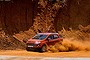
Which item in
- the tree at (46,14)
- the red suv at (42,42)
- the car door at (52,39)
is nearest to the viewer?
the red suv at (42,42)

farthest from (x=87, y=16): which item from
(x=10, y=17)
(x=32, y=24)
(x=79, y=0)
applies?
(x=10, y=17)

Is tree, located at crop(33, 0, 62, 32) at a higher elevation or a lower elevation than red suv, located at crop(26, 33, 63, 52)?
higher

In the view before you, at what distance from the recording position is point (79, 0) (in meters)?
43.3

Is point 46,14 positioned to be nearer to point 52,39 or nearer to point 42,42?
point 52,39

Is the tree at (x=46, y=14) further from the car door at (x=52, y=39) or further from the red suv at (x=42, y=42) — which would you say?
the red suv at (x=42, y=42)

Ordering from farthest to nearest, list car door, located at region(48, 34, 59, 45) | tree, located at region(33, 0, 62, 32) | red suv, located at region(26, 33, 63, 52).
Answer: tree, located at region(33, 0, 62, 32) < car door, located at region(48, 34, 59, 45) < red suv, located at region(26, 33, 63, 52)

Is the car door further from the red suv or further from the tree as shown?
the tree

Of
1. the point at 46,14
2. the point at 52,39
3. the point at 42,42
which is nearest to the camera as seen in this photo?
the point at 42,42

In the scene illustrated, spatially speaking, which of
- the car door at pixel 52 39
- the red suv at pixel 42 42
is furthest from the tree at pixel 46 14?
the red suv at pixel 42 42

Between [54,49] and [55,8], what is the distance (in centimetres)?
1055

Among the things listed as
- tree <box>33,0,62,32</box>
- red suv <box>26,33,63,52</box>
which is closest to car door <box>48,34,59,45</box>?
red suv <box>26,33,63,52</box>

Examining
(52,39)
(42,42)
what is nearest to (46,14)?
(52,39)

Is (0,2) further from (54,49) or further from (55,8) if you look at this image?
(54,49)

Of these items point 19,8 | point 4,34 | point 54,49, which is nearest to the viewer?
point 54,49
